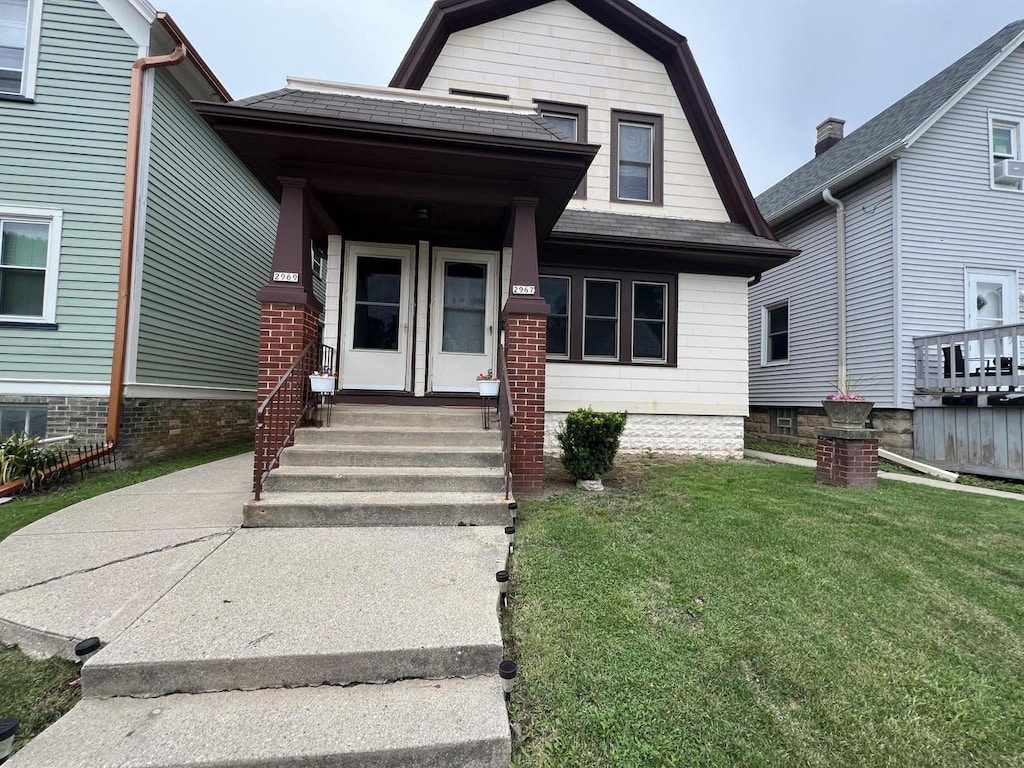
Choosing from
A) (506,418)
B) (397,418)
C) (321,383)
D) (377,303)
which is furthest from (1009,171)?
(321,383)

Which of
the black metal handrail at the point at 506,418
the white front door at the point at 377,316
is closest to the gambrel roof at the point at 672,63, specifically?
the white front door at the point at 377,316

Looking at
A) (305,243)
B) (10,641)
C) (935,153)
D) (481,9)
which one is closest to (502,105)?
(305,243)

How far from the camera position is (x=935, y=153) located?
8.50m

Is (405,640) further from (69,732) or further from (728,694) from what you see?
(728,694)

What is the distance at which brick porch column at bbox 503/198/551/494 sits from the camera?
4.62 metres

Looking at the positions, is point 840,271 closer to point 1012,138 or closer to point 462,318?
point 1012,138

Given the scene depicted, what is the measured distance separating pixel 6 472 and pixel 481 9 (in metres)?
8.71

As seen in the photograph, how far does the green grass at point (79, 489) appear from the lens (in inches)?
155

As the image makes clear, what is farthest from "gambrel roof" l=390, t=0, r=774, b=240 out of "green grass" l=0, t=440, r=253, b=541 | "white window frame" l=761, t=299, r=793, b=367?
"green grass" l=0, t=440, r=253, b=541

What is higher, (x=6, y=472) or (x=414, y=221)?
(x=414, y=221)

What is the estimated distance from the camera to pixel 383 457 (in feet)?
13.8

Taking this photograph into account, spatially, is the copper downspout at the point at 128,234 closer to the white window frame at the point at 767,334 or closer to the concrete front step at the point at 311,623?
the concrete front step at the point at 311,623

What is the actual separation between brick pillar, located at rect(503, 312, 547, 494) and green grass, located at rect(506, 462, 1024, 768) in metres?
0.66

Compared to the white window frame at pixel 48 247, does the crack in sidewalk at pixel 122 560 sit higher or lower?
lower
